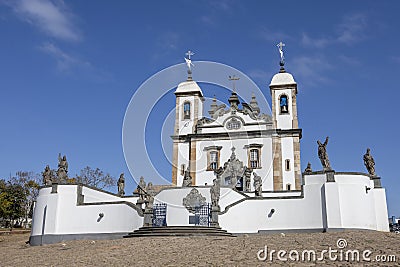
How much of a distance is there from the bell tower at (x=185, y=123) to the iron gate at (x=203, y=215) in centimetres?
1222

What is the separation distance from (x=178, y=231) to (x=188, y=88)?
23.2 m

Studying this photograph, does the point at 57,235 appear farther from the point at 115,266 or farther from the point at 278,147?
the point at 278,147

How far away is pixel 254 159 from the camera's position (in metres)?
36.4

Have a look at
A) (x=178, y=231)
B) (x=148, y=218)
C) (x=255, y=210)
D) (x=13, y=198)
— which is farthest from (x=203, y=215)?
(x=13, y=198)

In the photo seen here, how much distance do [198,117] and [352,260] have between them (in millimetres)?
29368

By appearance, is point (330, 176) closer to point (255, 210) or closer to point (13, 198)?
point (255, 210)

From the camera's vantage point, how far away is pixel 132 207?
2350cm

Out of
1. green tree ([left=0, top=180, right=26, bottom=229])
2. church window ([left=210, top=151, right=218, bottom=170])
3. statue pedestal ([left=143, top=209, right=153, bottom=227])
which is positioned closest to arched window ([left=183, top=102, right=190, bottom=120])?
church window ([left=210, top=151, right=218, bottom=170])

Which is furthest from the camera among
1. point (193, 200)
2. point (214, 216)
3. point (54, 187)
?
point (54, 187)

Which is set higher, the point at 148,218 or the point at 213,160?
the point at 213,160

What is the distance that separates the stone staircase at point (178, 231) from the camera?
20250mm

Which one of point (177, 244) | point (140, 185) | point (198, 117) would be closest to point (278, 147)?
point (198, 117)

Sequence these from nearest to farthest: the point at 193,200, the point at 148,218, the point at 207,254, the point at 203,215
A: the point at 207,254, the point at 148,218, the point at 203,215, the point at 193,200

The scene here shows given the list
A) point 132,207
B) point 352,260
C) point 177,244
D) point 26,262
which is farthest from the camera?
point 132,207
